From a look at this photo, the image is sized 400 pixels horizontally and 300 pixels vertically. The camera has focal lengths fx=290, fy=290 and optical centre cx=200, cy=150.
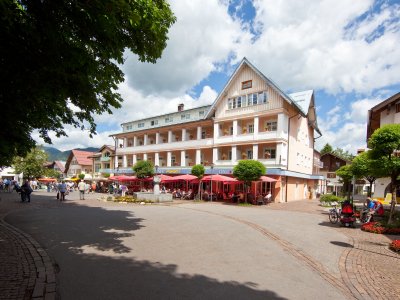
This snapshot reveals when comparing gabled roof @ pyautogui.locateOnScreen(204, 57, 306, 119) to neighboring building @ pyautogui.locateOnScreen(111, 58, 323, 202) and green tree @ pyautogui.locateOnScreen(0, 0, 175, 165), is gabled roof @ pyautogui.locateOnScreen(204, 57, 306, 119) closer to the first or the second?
neighboring building @ pyautogui.locateOnScreen(111, 58, 323, 202)

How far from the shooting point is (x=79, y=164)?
66062 mm

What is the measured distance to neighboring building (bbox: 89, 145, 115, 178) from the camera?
5321 centimetres

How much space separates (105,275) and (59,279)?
850 millimetres

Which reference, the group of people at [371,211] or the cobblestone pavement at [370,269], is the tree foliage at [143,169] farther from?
the cobblestone pavement at [370,269]

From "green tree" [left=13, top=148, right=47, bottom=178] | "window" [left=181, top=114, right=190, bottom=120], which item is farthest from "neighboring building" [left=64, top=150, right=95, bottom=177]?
"window" [left=181, top=114, right=190, bottom=120]

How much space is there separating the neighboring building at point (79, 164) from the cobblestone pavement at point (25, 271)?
199ft

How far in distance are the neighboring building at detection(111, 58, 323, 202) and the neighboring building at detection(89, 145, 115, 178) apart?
13760 mm

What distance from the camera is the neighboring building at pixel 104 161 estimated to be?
53.2 metres

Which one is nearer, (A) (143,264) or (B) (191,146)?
(A) (143,264)

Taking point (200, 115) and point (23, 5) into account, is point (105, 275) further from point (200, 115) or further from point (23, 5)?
point (200, 115)

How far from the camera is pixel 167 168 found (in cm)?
3938

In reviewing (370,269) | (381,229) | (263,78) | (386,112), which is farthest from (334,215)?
(263,78)

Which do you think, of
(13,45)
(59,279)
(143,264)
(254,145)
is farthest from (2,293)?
(254,145)

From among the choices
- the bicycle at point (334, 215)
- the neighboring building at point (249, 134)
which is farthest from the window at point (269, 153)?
the bicycle at point (334, 215)
